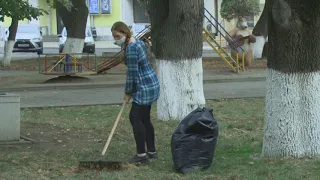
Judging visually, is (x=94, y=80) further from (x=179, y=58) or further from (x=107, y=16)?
(x=107, y=16)

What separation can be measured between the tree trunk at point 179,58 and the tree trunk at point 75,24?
15050mm

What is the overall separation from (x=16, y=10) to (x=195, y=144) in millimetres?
8831

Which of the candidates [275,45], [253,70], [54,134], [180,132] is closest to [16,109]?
[54,134]

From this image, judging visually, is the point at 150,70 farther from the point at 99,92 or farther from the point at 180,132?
the point at 99,92

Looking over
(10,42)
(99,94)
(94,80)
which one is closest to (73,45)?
(10,42)

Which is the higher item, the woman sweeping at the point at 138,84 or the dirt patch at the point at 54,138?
the woman sweeping at the point at 138,84

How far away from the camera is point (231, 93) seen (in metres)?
14.6

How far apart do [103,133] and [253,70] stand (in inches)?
506

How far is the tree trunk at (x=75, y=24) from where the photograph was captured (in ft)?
80.1

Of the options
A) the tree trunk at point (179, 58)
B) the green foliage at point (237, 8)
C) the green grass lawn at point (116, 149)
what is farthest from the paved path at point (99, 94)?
the green foliage at point (237, 8)

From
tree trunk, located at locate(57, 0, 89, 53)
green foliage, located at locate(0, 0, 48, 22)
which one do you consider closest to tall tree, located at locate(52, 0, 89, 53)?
tree trunk, located at locate(57, 0, 89, 53)

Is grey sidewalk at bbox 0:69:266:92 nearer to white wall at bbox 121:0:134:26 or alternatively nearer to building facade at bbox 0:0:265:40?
building facade at bbox 0:0:265:40

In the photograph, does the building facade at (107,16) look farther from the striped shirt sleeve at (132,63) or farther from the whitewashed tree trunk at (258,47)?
the striped shirt sleeve at (132,63)

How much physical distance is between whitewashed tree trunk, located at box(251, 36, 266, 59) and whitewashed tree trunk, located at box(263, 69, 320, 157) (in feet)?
60.8
